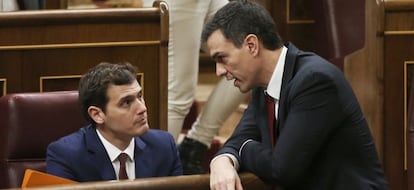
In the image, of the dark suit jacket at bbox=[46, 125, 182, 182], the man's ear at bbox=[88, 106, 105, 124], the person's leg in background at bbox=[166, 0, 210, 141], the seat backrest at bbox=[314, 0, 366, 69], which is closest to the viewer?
the dark suit jacket at bbox=[46, 125, 182, 182]

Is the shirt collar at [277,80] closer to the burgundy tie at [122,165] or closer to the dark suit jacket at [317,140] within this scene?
the dark suit jacket at [317,140]

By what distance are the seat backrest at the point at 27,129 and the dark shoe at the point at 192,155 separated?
1048mm

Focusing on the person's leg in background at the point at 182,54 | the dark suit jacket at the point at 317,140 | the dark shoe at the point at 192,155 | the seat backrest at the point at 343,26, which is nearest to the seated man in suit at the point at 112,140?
the dark suit jacket at the point at 317,140

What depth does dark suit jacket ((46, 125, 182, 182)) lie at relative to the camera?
2.90m

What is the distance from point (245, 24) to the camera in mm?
2637

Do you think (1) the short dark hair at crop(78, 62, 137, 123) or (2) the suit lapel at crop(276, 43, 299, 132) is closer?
(2) the suit lapel at crop(276, 43, 299, 132)

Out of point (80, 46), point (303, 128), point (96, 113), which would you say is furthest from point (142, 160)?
point (80, 46)

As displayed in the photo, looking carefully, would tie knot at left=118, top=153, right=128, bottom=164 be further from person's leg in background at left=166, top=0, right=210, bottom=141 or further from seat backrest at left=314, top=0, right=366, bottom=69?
seat backrest at left=314, top=0, right=366, bottom=69

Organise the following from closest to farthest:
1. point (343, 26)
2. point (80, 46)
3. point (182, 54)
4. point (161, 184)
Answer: point (161, 184) < point (80, 46) < point (182, 54) < point (343, 26)

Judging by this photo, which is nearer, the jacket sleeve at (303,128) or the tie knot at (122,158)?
the jacket sleeve at (303,128)

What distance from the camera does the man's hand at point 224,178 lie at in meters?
2.46

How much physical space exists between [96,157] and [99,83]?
0.24 m

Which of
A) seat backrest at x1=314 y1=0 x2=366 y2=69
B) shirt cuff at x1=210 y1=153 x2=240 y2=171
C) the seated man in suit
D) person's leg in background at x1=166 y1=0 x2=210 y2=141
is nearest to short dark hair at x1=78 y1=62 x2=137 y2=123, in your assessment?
the seated man in suit

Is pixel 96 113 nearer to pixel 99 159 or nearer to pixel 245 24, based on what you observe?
pixel 99 159
